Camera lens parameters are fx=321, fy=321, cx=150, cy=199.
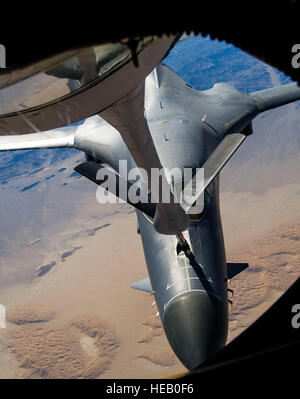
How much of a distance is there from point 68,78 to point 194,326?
751 centimetres

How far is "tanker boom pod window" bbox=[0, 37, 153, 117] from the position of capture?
2.28 m

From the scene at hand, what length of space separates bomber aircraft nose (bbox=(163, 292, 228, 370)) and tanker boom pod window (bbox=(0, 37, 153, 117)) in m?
7.14

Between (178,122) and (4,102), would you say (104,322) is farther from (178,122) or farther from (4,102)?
(4,102)

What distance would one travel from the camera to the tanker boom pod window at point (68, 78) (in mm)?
2281

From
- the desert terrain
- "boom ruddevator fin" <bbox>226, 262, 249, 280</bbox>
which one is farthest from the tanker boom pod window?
the desert terrain

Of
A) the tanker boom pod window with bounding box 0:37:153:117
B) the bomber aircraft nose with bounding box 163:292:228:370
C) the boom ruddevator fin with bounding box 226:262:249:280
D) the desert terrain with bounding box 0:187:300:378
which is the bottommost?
the desert terrain with bounding box 0:187:300:378

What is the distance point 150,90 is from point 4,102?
13.2 metres

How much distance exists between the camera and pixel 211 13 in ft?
5.13

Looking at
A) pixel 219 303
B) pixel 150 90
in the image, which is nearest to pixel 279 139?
pixel 150 90

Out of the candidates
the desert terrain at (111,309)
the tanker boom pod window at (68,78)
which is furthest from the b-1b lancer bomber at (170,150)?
the desert terrain at (111,309)

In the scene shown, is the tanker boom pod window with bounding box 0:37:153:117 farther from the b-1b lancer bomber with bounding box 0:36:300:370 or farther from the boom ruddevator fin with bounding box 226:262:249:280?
the boom ruddevator fin with bounding box 226:262:249:280

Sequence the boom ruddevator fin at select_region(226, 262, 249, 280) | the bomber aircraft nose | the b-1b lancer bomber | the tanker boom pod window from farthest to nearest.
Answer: the boom ruddevator fin at select_region(226, 262, 249, 280) < the bomber aircraft nose < the b-1b lancer bomber < the tanker boom pod window

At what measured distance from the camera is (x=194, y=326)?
8.45m

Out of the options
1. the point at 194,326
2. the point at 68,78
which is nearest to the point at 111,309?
the point at 194,326
